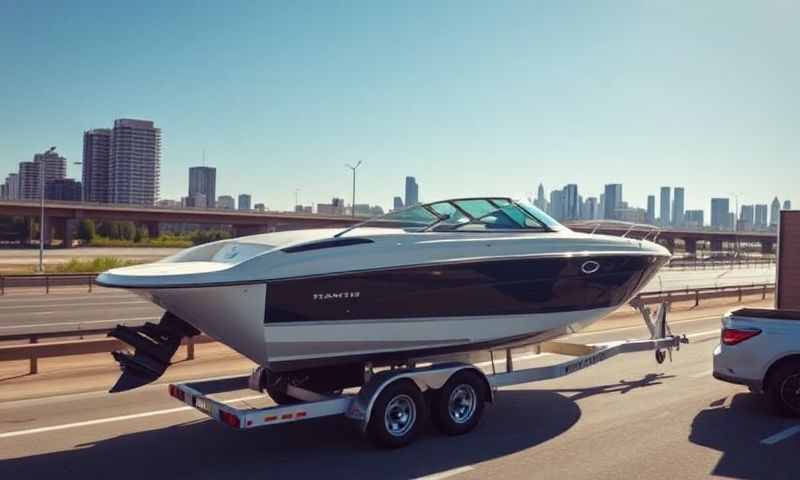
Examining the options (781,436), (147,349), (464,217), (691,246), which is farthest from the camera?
(691,246)

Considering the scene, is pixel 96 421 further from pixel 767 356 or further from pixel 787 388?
pixel 787 388

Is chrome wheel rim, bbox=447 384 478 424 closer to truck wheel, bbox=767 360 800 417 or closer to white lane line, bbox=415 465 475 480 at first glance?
white lane line, bbox=415 465 475 480

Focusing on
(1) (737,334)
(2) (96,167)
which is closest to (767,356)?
(1) (737,334)

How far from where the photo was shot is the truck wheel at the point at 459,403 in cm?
778

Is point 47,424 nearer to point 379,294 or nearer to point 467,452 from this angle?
point 379,294

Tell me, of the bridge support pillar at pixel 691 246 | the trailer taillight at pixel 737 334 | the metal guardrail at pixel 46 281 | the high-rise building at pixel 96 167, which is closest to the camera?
the trailer taillight at pixel 737 334

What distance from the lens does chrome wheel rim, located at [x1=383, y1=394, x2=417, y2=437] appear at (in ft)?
24.1

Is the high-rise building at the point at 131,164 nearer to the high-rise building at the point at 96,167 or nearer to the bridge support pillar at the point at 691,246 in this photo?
the high-rise building at the point at 96,167

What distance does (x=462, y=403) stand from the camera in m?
8.01

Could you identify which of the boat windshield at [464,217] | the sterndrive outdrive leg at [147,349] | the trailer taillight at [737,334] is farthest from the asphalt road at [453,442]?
the boat windshield at [464,217]

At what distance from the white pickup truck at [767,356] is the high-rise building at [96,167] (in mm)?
195116

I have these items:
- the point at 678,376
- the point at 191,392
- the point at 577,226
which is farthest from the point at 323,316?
the point at 678,376

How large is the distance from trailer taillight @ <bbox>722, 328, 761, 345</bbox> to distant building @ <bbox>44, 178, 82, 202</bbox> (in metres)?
198

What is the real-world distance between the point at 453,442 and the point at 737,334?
394 cm
